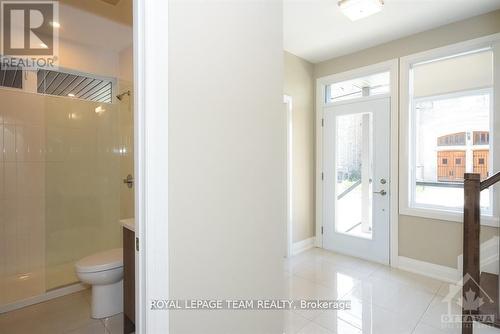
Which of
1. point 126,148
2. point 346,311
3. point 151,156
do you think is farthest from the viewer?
point 126,148

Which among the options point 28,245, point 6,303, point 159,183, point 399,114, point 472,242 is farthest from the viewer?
point 399,114

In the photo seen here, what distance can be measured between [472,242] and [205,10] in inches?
91.6

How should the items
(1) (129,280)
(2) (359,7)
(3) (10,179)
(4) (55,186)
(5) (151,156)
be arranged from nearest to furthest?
(5) (151,156) → (1) (129,280) → (2) (359,7) → (3) (10,179) → (4) (55,186)

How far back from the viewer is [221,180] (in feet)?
4.33

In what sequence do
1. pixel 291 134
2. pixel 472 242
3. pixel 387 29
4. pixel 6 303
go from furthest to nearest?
pixel 291 134, pixel 387 29, pixel 6 303, pixel 472 242

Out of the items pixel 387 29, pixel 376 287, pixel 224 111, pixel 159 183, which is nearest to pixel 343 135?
pixel 387 29

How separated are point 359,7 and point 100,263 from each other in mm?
3066

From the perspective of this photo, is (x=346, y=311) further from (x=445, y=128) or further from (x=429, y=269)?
(x=445, y=128)

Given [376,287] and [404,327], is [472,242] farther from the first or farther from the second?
[376,287]

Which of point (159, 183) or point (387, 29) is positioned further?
point (387, 29)

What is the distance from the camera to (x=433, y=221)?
290 cm

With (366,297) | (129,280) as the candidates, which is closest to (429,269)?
(366,297)

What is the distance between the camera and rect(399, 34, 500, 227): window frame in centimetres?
254

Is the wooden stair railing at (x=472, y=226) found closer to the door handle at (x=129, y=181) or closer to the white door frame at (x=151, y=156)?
the white door frame at (x=151, y=156)
